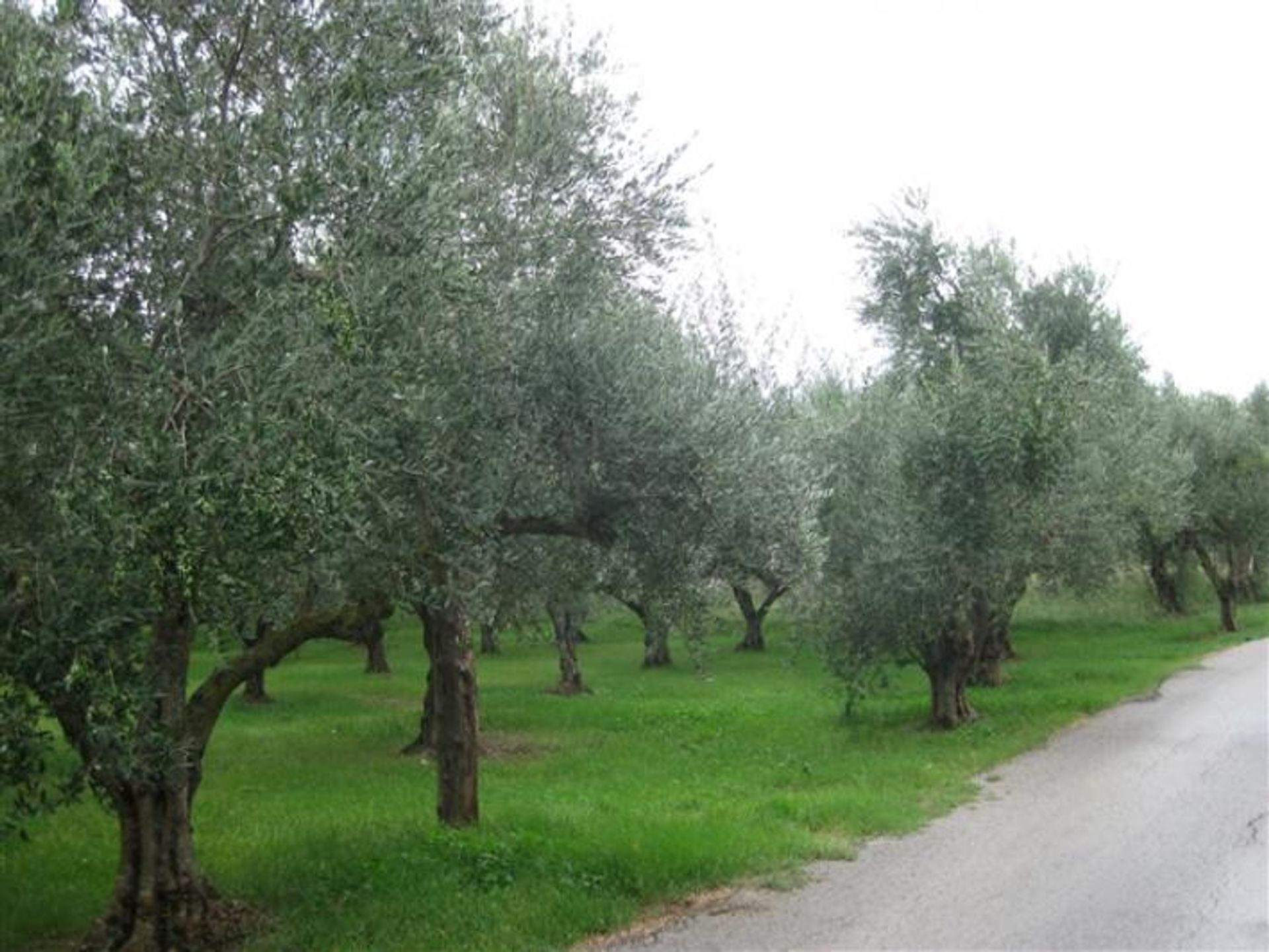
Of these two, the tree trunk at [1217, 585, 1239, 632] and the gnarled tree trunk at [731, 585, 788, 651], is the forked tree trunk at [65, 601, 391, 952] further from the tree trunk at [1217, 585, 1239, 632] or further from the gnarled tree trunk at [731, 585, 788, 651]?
the tree trunk at [1217, 585, 1239, 632]

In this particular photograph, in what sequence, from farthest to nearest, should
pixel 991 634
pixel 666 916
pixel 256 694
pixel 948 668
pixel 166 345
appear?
1. pixel 256 694
2. pixel 991 634
3. pixel 948 668
4. pixel 666 916
5. pixel 166 345

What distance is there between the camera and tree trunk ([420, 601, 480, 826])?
12781mm

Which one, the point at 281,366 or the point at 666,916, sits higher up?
the point at 281,366

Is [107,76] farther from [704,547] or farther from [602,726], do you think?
[602,726]

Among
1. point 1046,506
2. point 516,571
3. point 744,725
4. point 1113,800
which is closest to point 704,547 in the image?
point 516,571

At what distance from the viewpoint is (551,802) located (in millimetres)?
14539

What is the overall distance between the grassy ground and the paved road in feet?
2.06

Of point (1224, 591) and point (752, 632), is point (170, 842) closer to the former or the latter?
point (752, 632)

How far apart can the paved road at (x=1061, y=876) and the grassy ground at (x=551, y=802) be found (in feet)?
2.06

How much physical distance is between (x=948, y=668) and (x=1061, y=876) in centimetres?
1080

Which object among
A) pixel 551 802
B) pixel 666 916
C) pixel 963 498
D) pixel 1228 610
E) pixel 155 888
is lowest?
pixel 666 916

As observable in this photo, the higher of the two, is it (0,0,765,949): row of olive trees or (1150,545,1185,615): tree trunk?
(0,0,765,949): row of olive trees

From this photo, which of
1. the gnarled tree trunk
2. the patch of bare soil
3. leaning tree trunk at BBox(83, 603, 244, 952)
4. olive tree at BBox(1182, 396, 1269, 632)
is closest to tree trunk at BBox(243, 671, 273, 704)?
the gnarled tree trunk

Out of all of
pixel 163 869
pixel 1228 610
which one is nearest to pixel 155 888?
pixel 163 869
